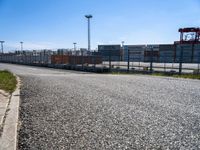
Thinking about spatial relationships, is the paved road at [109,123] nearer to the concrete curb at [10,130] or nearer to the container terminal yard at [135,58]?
the concrete curb at [10,130]

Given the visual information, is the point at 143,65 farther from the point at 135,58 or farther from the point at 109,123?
the point at 109,123

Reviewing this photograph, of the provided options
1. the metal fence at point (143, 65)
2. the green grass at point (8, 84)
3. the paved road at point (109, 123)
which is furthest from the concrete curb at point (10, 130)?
the metal fence at point (143, 65)

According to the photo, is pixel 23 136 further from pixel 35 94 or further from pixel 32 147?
pixel 35 94

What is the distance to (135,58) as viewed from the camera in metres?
25.7

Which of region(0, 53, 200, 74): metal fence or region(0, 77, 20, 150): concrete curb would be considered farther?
region(0, 53, 200, 74): metal fence

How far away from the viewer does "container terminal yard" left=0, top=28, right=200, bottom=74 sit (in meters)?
20.1

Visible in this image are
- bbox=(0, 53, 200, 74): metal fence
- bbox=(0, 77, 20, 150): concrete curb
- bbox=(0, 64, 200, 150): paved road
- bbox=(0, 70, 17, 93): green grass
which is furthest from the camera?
bbox=(0, 53, 200, 74): metal fence

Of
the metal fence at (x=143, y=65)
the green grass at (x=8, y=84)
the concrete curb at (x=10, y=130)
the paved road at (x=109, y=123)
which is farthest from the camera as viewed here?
the metal fence at (x=143, y=65)

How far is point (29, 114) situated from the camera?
5.45 m

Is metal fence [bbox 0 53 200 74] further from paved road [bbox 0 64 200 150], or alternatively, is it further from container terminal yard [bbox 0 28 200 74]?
paved road [bbox 0 64 200 150]

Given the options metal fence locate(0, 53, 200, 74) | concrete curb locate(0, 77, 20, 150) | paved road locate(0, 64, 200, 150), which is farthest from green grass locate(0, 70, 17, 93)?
metal fence locate(0, 53, 200, 74)

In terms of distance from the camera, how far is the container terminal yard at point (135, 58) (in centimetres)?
2007

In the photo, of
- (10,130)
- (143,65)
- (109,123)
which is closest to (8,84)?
(10,130)

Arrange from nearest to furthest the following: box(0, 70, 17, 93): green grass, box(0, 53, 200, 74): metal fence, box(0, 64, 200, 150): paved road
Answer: box(0, 64, 200, 150): paved road
box(0, 70, 17, 93): green grass
box(0, 53, 200, 74): metal fence
